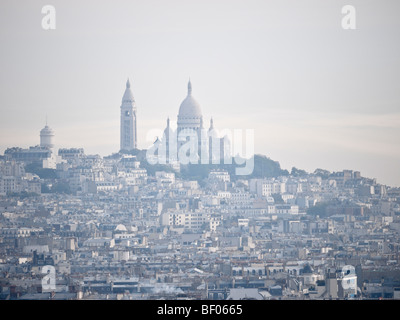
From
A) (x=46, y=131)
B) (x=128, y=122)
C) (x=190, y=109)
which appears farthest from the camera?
(x=190, y=109)

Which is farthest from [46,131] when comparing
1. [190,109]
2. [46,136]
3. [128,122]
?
[190,109]

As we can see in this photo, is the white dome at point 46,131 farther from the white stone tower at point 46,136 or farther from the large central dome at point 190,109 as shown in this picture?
the large central dome at point 190,109

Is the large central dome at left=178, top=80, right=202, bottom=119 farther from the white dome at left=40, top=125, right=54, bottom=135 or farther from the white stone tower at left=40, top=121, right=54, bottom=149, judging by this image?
the white dome at left=40, top=125, right=54, bottom=135

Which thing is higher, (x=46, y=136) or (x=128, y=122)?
(x=128, y=122)

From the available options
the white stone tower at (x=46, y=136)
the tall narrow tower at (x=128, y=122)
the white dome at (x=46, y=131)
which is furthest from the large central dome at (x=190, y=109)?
the white dome at (x=46, y=131)

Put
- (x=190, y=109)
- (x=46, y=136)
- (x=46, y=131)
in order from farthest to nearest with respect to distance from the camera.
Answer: (x=190, y=109)
(x=46, y=136)
(x=46, y=131)

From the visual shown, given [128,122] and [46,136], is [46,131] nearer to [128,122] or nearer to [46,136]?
[46,136]

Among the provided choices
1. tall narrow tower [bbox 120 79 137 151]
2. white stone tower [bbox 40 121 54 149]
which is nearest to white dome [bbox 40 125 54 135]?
white stone tower [bbox 40 121 54 149]
